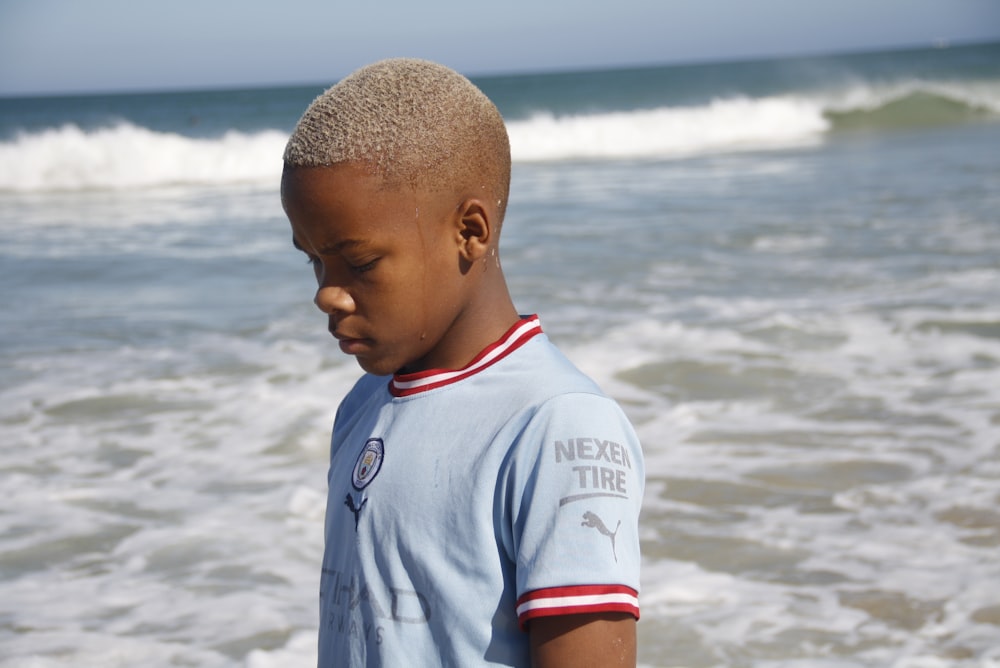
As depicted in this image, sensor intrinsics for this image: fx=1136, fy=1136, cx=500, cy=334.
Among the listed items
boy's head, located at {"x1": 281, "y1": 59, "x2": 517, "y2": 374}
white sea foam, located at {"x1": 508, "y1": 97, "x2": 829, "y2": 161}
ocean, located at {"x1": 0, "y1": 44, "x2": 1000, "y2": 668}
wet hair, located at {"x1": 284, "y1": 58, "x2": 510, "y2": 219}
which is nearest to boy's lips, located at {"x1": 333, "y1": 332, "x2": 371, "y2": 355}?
boy's head, located at {"x1": 281, "y1": 59, "x2": 517, "y2": 374}

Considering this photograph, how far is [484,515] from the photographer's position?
4.47 ft

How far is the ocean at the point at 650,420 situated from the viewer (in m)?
3.40

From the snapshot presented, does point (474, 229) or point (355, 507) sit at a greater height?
point (474, 229)

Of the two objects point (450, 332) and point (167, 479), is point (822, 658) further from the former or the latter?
point (167, 479)

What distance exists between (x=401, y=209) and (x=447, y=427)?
284 mm

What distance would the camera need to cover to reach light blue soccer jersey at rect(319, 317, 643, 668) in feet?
4.26

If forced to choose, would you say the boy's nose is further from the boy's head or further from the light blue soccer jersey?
the light blue soccer jersey

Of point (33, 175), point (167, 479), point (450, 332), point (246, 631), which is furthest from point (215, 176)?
point (450, 332)

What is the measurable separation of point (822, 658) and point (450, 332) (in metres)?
2.05

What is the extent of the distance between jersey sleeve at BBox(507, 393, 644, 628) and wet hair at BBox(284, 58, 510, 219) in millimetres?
345

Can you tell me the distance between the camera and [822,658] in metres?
3.11

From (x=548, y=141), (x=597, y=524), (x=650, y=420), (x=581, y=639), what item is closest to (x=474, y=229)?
(x=597, y=524)

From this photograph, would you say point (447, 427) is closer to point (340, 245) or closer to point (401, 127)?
point (340, 245)

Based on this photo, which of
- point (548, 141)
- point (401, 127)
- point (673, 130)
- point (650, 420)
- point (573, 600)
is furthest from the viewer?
point (673, 130)
